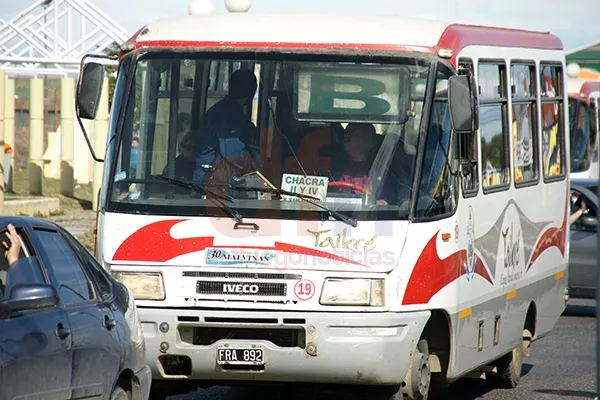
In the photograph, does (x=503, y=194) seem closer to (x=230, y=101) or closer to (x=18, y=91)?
(x=230, y=101)

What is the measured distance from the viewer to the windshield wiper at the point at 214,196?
30.7 feet

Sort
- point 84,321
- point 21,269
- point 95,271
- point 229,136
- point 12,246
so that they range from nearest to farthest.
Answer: point 21,269
point 12,246
point 84,321
point 95,271
point 229,136

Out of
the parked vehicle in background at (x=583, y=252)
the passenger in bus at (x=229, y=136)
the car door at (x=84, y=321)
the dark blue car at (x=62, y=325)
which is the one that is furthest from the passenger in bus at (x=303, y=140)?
the parked vehicle in background at (x=583, y=252)

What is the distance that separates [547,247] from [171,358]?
484cm

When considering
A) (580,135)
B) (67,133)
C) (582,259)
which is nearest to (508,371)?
(582,259)

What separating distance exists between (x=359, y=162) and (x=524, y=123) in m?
3.20

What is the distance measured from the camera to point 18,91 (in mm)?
59625

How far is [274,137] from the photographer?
31.8ft

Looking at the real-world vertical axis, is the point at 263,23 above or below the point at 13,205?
above

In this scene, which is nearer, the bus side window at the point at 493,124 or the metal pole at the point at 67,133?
the bus side window at the point at 493,124

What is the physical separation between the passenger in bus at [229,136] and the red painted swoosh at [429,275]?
1.38 meters

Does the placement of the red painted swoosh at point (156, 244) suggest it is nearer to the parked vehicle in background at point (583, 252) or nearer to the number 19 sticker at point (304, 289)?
the number 19 sticker at point (304, 289)

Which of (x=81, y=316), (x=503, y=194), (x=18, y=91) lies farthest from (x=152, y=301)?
(x=18, y=91)

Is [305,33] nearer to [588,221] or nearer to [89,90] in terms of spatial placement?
[89,90]
